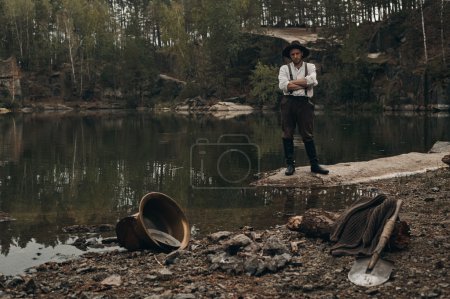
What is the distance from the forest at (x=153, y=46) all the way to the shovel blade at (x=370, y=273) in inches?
3006

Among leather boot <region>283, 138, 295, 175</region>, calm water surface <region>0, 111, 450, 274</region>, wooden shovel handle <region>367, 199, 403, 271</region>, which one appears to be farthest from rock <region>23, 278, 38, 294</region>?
leather boot <region>283, 138, 295, 175</region>

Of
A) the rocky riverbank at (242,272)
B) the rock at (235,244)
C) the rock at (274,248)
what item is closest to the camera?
the rocky riverbank at (242,272)

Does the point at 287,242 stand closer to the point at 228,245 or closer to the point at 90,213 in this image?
the point at 228,245

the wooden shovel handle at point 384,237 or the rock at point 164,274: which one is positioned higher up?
the wooden shovel handle at point 384,237

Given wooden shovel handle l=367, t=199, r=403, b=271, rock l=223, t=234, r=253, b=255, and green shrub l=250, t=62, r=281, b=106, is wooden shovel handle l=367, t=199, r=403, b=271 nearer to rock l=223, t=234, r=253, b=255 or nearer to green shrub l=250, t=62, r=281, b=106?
rock l=223, t=234, r=253, b=255

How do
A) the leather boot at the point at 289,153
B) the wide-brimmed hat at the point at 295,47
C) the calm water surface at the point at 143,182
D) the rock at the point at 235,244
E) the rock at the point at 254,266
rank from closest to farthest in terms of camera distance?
1. the rock at the point at 254,266
2. the rock at the point at 235,244
3. the calm water surface at the point at 143,182
4. the wide-brimmed hat at the point at 295,47
5. the leather boot at the point at 289,153

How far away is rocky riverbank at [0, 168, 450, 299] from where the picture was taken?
636cm

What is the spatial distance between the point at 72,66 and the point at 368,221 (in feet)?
331

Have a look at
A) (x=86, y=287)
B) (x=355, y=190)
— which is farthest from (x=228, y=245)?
(x=355, y=190)

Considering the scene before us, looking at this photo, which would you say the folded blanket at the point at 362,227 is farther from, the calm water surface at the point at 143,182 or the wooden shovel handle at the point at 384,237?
the calm water surface at the point at 143,182

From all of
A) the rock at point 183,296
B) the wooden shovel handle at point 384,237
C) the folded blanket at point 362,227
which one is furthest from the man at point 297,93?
the rock at point 183,296

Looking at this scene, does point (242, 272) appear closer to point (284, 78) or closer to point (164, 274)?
point (164, 274)

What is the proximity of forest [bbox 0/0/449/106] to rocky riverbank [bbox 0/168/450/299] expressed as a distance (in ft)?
246

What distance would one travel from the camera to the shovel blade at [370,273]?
6391mm
